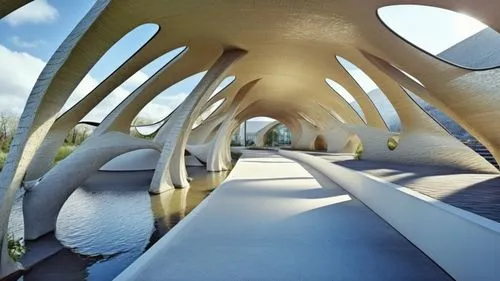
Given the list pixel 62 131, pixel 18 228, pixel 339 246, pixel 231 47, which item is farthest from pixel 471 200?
pixel 62 131

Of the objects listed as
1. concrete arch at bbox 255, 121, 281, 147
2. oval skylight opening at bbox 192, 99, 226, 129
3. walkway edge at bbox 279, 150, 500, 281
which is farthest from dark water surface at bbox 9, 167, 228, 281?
concrete arch at bbox 255, 121, 281, 147

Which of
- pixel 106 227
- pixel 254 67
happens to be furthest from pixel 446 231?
pixel 254 67

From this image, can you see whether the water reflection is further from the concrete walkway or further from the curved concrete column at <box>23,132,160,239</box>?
the curved concrete column at <box>23,132,160,239</box>

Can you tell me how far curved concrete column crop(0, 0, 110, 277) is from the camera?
4602 mm

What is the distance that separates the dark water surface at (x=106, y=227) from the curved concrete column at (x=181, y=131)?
0.64 metres

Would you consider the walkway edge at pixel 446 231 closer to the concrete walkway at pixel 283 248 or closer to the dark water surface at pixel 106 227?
the concrete walkway at pixel 283 248

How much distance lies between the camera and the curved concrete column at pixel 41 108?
4602mm

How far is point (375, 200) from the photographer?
5.67 metres

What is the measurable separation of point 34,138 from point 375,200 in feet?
20.3

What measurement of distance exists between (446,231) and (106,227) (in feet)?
21.1

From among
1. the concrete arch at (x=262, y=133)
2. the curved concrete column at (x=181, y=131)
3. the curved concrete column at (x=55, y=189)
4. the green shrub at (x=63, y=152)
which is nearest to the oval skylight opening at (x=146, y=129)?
the green shrub at (x=63, y=152)

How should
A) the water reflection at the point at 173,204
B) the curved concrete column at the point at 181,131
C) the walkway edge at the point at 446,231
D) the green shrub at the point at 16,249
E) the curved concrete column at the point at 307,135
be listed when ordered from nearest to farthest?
the walkway edge at the point at 446,231 < the green shrub at the point at 16,249 < the water reflection at the point at 173,204 < the curved concrete column at the point at 181,131 < the curved concrete column at the point at 307,135

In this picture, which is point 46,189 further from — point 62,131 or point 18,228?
point 62,131

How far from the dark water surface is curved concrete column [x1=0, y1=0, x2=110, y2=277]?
0.97m
